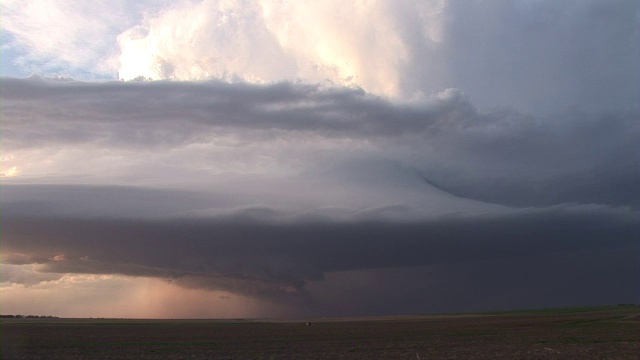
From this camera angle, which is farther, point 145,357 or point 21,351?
point 21,351

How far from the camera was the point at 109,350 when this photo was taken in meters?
53.9

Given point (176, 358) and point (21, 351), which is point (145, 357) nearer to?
point (176, 358)

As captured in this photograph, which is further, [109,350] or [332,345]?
[332,345]

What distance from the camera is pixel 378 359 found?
43.4 meters

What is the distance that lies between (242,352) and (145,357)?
8.19 m

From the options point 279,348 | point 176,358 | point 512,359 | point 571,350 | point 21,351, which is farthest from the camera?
point 279,348

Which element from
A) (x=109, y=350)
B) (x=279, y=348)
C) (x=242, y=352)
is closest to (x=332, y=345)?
(x=279, y=348)

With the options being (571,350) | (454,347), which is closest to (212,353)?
(454,347)

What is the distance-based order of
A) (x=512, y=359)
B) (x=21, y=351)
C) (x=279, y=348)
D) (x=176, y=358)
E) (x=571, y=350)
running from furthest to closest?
1. (x=279, y=348)
2. (x=21, y=351)
3. (x=571, y=350)
4. (x=176, y=358)
5. (x=512, y=359)

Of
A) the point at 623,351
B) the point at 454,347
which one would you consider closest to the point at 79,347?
the point at 454,347

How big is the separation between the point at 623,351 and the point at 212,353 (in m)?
30.8

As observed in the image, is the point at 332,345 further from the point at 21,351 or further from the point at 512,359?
the point at 21,351

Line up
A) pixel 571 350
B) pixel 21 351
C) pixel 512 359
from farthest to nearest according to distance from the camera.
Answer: pixel 21 351 → pixel 571 350 → pixel 512 359

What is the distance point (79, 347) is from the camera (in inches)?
2281
